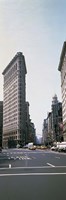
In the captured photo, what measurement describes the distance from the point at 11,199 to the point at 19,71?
185 metres

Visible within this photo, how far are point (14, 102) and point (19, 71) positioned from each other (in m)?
19.0

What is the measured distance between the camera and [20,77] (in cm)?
19250

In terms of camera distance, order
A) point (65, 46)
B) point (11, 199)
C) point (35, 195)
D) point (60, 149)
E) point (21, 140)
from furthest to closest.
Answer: point (21, 140) → point (65, 46) → point (60, 149) → point (35, 195) → point (11, 199)

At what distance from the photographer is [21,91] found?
624 ft

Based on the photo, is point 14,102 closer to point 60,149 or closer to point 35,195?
point 60,149

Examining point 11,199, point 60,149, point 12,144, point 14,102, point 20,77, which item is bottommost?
point 11,199

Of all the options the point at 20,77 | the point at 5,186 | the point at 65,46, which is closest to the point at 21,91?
the point at 20,77

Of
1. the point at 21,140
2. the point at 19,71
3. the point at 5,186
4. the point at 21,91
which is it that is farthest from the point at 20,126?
the point at 5,186

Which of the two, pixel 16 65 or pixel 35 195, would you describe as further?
pixel 16 65

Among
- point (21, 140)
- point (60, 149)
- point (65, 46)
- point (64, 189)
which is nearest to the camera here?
point (64, 189)

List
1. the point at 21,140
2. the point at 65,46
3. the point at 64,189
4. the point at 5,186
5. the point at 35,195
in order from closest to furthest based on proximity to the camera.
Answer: the point at 35,195 < the point at 64,189 < the point at 5,186 < the point at 65,46 < the point at 21,140

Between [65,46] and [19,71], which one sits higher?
[19,71]

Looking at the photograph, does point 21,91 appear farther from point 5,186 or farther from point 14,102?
point 5,186

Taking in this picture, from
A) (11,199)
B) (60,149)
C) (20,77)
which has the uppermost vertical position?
→ (20,77)
